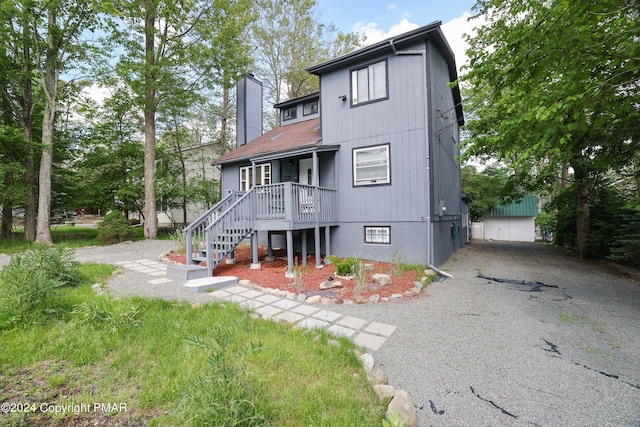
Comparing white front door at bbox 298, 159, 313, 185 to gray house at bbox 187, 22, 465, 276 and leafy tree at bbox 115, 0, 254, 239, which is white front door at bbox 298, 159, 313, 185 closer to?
gray house at bbox 187, 22, 465, 276

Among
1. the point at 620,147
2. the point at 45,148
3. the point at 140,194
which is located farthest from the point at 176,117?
the point at 620,147

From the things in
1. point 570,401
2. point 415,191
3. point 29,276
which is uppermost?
point 415,191

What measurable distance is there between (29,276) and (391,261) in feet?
23.0

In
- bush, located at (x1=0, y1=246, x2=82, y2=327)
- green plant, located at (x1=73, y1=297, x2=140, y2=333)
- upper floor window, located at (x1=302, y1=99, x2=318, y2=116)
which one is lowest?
green plant, located at (x1=73, y1=297, x2=140, y2=333)

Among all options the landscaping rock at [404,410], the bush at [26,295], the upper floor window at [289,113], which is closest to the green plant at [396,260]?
the landscaping rock at [404,410]

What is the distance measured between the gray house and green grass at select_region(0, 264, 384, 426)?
3.11m

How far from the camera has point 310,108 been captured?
12.3m

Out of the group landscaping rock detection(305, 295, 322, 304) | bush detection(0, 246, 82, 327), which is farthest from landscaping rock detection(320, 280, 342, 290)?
bush detection(0, 246, 82, 327)

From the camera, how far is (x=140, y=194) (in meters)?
15.2

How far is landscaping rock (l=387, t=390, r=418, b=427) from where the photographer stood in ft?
6.16

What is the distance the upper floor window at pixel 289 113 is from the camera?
12.8 metres

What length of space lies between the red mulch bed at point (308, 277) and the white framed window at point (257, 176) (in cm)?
336

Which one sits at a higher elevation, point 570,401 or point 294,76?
point 294,76

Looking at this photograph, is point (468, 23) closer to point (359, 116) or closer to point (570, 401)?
point (359, 116)
